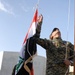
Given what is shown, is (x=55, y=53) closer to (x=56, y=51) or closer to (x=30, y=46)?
(x=56, y=51)

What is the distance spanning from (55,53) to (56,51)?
0.03 meters

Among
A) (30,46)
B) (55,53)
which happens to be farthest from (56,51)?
(30,46)

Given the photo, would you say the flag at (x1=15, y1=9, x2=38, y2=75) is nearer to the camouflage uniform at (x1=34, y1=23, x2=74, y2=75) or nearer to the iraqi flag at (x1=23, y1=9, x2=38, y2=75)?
the iraqi flag at (x1=23, y1=9, x2=38, y2=75)

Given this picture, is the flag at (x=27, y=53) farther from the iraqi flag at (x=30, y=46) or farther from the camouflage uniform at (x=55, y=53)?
the camouflage uniform at (x=55, y=53)

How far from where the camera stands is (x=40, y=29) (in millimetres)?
3428

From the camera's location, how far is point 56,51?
10.9 ft

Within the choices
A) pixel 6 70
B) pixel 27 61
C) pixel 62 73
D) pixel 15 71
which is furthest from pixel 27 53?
pixel 6 70

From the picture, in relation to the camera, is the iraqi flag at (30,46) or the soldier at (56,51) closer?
the soldier at (56,51)

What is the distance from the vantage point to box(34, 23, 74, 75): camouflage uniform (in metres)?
3.26

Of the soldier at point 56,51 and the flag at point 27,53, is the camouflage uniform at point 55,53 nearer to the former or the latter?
the soldier at point 56,51

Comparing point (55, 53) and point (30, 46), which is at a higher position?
point (30, 46)

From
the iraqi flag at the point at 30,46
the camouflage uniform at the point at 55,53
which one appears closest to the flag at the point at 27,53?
the iraqi flag at the point at 30,46

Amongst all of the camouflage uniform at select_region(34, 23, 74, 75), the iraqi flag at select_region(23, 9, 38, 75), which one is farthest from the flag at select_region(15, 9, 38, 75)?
the camouflage uniform at select_region(34, 23, 74, 75)

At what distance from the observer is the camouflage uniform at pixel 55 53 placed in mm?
3260
